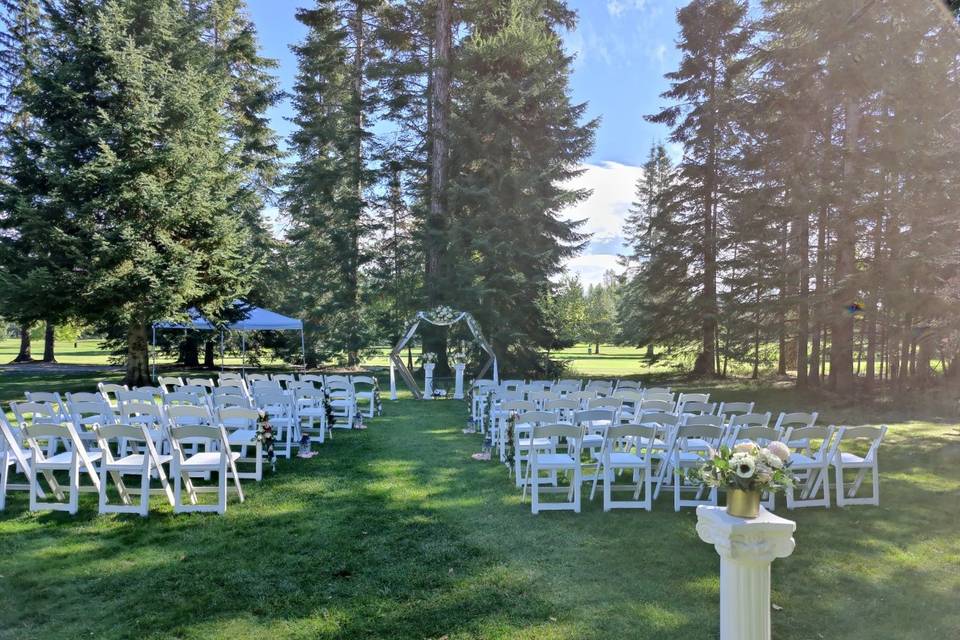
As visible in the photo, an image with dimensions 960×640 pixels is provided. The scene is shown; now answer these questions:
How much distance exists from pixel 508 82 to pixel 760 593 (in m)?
21.0

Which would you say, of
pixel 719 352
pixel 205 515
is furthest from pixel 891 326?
pixel 205 515

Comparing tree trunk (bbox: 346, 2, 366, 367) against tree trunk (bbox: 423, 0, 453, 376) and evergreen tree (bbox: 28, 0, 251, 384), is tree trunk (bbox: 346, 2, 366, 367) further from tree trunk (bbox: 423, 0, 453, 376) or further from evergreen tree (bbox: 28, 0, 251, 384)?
evergreen tree (bbox: 28, 0, 251, 384)

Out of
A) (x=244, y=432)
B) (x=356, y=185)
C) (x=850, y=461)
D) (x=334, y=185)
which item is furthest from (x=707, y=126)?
(x=244, y=432)

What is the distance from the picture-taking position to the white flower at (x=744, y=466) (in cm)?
272

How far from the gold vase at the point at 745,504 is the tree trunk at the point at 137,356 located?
62.6ft

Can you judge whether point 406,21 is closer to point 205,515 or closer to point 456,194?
point 456,194

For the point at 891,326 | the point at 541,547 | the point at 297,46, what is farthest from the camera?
the point at 297,46

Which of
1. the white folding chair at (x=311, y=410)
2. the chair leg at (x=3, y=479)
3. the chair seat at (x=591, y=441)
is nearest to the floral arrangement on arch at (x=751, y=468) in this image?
the chair seat at (x=591, y=441)

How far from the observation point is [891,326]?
14.8 meters

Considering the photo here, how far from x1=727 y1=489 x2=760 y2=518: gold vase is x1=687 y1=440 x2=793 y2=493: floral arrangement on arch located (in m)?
0.02

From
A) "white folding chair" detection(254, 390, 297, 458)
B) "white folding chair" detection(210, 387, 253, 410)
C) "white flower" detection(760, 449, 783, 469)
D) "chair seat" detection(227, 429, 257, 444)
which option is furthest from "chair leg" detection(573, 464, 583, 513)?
"white folding chair" detection(210, 387, 253, 410)

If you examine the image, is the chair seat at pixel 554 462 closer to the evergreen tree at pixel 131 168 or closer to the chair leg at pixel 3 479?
the chair leg at pixel 3 479

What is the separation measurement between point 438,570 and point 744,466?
8.44 ft

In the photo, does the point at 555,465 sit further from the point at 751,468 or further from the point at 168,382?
the point at 168,382
